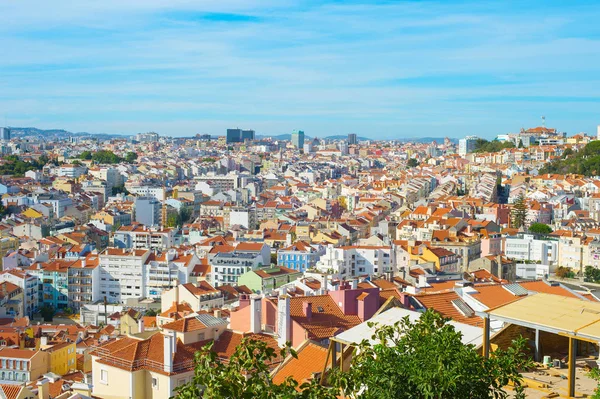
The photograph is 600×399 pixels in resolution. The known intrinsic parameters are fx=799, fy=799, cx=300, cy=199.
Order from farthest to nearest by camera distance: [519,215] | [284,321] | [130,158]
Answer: [130,158]
[519,215]
[284,321]

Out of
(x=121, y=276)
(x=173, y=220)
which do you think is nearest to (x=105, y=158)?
(x=173, y=220)

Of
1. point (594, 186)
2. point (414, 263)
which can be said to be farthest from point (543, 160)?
point (414, 263)

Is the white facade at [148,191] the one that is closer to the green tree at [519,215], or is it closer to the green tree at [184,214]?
the green tree at [184,214]

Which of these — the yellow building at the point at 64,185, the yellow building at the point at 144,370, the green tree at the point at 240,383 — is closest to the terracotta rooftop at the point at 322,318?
the yellow building at the point at 144,370

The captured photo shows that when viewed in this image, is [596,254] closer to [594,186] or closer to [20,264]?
[594,186]

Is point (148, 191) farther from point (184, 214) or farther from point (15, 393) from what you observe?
point (15, 393)

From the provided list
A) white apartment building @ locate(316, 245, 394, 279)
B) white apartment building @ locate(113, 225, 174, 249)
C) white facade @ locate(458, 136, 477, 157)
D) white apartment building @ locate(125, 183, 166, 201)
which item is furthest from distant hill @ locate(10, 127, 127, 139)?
white apartment building @ locate(316, 245, 394, 279)

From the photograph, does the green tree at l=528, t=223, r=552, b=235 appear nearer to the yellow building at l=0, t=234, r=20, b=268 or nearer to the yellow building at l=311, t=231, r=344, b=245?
the yellow building at l=311, t=231, r=344, b=245
